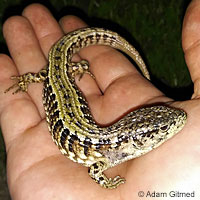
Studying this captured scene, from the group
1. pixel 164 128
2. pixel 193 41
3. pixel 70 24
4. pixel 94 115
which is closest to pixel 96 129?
pixel 94 115

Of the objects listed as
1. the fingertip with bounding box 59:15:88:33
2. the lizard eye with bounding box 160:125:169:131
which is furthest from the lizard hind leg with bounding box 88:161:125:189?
the fingertip with bounding box 59:15:88:33

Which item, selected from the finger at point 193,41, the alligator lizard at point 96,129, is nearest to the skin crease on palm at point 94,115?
the finger at point 193,41

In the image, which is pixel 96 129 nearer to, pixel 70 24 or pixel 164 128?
pixel 164 128

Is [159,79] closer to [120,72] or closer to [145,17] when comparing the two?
[145,17]

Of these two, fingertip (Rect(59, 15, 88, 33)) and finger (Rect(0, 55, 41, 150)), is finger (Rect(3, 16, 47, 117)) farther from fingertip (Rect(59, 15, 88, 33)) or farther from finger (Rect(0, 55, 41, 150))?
fingertip (Rect(59, 15, 88, 33))

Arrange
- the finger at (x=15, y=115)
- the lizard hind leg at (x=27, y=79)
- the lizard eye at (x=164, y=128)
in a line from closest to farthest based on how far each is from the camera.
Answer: the lizard eye at (x=164, y=128), the finger at (x=15, y=115), the lizard hind leg at (x=27, y=79)

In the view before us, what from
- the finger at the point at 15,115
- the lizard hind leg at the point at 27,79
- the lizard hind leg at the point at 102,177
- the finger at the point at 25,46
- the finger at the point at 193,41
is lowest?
the lizard hind leg at the point at 102,177

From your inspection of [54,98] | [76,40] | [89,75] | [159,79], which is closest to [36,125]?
[54,98]

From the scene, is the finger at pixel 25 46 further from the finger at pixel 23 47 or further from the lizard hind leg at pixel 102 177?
the lizard hind leg at pixel 102 177
